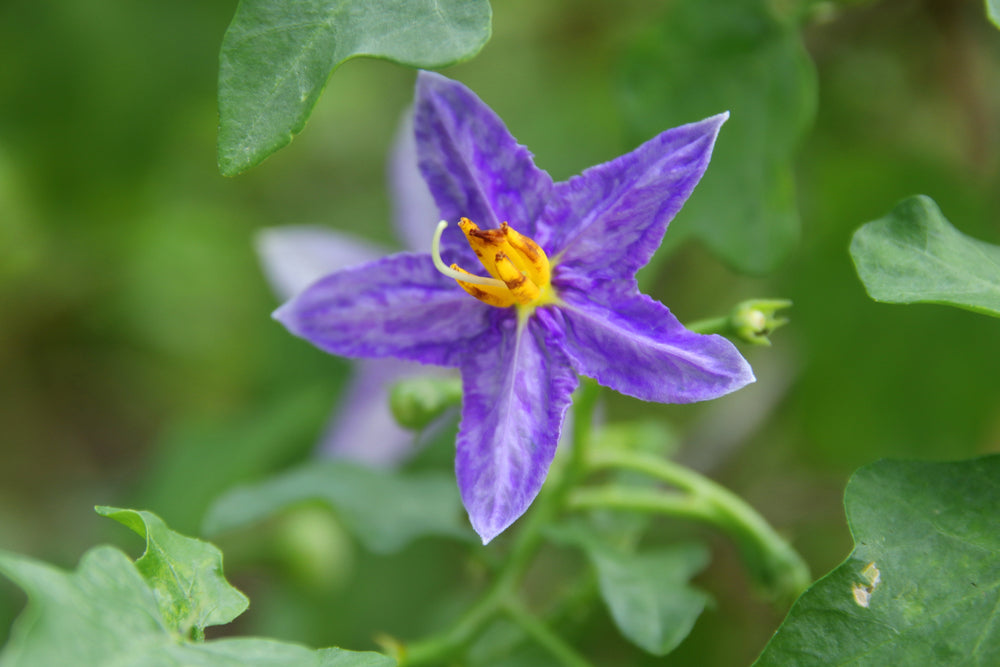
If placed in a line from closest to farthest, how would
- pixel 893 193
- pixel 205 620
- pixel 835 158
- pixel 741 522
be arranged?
pixel 205 620 < pixel 741 522 < pixel 893 193 < pixel 835 158

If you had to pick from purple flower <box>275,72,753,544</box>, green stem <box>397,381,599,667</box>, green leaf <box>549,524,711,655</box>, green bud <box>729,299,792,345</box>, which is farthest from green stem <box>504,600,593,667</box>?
green bud <box>729,299,792,345</box>

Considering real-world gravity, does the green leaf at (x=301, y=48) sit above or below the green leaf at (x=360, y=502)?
above

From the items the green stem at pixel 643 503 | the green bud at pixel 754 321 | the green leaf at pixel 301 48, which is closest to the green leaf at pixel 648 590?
the green stem at pixel 643 503

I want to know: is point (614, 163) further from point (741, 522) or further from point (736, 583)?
point (736, 583)

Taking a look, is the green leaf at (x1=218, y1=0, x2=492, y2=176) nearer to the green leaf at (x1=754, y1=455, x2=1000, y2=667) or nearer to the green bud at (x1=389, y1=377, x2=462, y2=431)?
the green bud at (x1=389, y1=377, x2=462, y2=431)

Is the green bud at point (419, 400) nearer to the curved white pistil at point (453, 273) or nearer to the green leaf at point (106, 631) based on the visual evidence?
the curved white pistil at point (453, 273)

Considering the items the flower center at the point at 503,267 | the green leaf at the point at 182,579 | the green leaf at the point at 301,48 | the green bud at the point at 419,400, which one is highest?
the green leaf at the point at 301,48

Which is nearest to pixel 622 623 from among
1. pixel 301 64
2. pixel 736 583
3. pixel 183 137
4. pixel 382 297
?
pixel 382 297
